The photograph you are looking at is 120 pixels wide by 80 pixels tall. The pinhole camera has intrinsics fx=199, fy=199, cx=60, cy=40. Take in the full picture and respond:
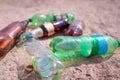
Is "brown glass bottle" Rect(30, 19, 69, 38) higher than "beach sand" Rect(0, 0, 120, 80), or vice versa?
"brown glass bottle" Rect(30, 19, 69, 38)

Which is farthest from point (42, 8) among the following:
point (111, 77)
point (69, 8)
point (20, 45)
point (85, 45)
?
point (111, 77)

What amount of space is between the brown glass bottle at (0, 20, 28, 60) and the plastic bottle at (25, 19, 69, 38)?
0.12 meters

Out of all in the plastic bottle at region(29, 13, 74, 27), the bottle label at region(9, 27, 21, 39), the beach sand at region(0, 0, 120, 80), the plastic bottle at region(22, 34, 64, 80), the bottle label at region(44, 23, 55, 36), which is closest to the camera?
the plastic bottle at region(22, 34, 64, 80)

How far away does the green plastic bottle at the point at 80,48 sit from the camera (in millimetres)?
1288

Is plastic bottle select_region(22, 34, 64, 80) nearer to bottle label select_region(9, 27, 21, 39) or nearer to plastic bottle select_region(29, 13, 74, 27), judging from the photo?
bottle label select_region(9, 27, 21, 39)

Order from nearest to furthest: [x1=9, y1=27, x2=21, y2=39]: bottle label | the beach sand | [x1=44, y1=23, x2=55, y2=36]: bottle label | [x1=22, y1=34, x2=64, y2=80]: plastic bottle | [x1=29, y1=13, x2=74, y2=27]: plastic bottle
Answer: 1. [x1=22, y1=34, x2=64, y2=80]: plastic bottle
2. the beach sand
3. [x1=9, y1=27, x2=21, y2=39]: bottle label
4. [x1=44, y1=23, x2=55, y2=36]: bottle label
5. [x1=29, y1=13, x2=74, y2=27]: plastic bottle

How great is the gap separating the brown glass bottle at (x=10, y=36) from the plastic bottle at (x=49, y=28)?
0.40ft

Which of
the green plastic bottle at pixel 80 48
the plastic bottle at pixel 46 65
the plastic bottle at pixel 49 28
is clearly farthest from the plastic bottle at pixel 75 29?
the plastic bottle at pixel 46 65

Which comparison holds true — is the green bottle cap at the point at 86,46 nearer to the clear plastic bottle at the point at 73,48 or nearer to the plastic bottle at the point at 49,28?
the clear plastic bottle at the point at 73,48

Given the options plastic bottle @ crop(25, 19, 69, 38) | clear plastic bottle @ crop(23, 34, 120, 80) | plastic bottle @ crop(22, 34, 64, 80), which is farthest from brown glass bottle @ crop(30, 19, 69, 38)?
plastic bottle @ crop(22, 34, 64, 80)

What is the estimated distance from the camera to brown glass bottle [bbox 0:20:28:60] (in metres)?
1.31

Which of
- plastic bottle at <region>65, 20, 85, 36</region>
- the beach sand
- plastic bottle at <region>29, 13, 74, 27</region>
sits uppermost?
plastic bottle at <region>29, 13, 74, 27</region>

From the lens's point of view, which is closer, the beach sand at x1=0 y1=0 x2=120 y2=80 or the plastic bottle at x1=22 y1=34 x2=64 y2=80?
the plastic bottle at x1=22 y1=34 x2=64 y2=80

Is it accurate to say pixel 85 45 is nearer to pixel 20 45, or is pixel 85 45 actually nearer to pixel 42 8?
pixel 20 45
